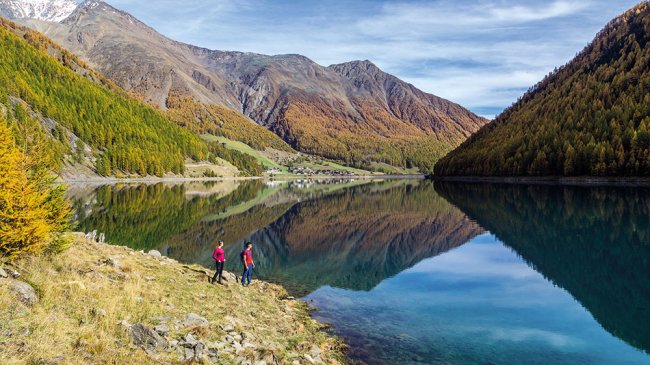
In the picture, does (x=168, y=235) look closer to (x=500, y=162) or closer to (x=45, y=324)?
(x=45, y=324)

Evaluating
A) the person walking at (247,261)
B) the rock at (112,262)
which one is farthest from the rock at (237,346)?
the person walking at (247,261)

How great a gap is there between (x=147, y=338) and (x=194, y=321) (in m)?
3.49

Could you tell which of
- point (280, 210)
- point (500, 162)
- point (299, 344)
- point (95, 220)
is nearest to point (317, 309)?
point (299, 344)

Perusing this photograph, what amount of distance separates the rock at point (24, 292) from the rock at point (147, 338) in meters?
4.21

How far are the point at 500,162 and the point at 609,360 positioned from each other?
19051cm

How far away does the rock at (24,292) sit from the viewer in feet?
52.4

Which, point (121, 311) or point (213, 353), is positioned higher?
point (121, 311)

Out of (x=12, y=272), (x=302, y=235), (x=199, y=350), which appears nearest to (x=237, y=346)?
(x=199, y=350)

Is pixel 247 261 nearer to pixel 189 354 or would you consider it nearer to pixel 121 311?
pixel 121 311

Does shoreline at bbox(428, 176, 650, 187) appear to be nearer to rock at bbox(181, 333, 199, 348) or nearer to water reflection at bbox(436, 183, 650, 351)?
water reflection at bbox(436, 183, 650, 351)

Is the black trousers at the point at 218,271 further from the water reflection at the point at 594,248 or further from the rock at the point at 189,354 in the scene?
the water reflection at the point at 594,248

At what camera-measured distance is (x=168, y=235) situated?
58.7 metres

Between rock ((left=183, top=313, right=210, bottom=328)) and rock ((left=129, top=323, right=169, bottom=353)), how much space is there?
98.7 inches

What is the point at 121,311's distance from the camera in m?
17.2
